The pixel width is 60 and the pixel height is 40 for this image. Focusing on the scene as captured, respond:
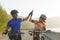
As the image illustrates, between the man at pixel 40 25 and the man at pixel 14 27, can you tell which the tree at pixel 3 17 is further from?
the man at pixel 14 27

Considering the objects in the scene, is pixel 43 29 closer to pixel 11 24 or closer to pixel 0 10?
pixel 11 24

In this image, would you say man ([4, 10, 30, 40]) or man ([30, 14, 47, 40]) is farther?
man ([30, 14, 47, 40])

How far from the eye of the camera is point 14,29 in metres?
8.77

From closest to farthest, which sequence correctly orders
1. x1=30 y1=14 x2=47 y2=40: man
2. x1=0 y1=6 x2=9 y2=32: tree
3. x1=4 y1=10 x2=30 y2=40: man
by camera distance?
x1=4 y1=10 x2=30 y2=40: man, x1=30 y1=14 x2=47 y2=40: man, x1=0 y1=6 x2=9 y2=32: tree

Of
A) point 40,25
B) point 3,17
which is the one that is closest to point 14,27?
point 40,25

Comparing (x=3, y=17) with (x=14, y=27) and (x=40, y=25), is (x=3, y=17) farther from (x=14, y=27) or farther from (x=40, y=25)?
(x=14, y=27)

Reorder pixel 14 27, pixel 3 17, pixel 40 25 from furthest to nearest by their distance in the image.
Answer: pixel 3 17
pixel 40 25
pixel 14 27

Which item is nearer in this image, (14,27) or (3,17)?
(14,27)

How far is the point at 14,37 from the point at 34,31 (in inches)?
28.5

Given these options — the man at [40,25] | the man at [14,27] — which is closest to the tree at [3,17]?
the man at [40,25]

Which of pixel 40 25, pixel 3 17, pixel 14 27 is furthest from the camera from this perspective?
pixel 3 17

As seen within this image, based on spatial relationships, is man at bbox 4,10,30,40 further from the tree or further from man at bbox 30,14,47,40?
the tree

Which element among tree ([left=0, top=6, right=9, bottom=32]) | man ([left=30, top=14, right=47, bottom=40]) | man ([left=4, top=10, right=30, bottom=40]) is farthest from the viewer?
tree ([left=0, top=6, right=9, bottom=32])

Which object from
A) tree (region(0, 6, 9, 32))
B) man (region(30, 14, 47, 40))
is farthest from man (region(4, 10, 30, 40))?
tree (region(0, 6, 9, 32))
